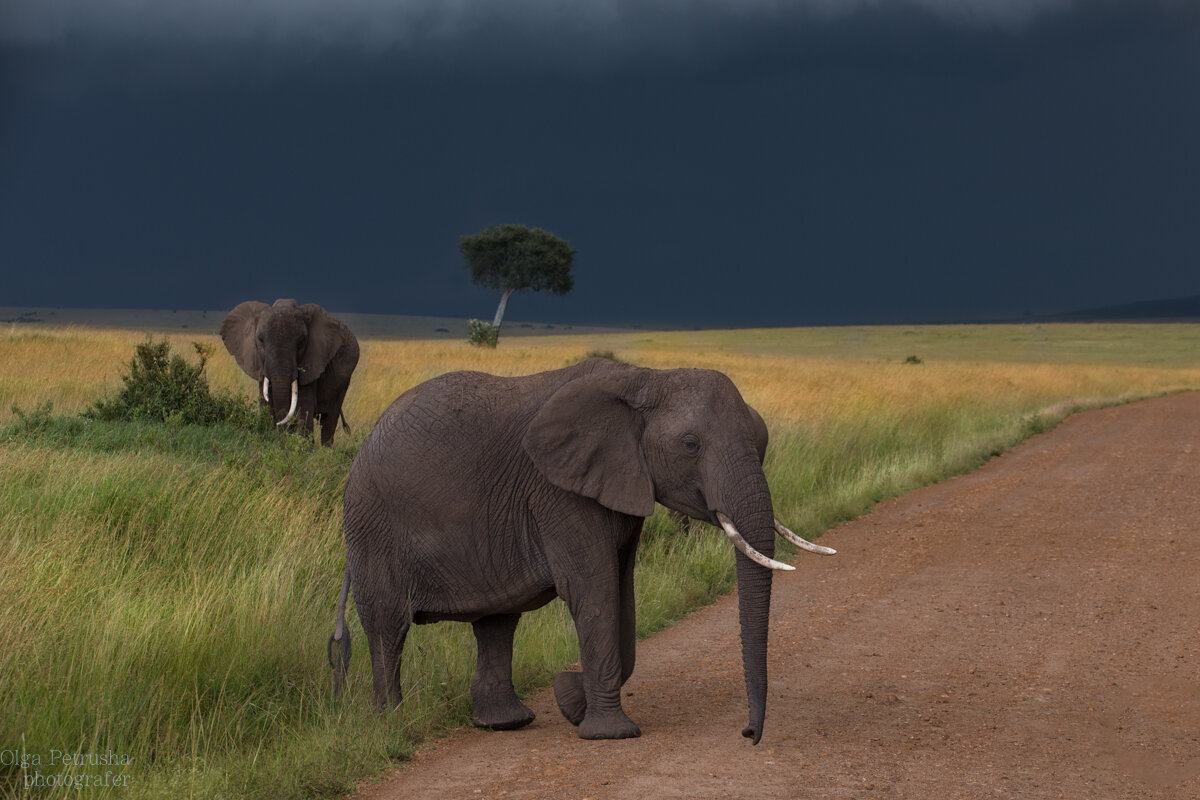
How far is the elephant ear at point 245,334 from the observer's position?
15.5 metres

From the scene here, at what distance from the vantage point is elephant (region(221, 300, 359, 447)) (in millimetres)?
14625

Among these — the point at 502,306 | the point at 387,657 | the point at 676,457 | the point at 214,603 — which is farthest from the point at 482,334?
the point at 676,457

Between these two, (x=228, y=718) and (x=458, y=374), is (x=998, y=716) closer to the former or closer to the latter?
(x=458, y=374)

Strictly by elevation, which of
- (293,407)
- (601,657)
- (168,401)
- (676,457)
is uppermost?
(676,457)

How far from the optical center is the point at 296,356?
14.9 m

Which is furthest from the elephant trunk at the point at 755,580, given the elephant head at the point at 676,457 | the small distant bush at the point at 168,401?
the small distant bush at the point at 168,401

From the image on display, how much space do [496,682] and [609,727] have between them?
732mm

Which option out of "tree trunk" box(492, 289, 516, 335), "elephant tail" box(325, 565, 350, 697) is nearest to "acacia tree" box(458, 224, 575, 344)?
"tree trunk" box(492, 289, 516, 335)

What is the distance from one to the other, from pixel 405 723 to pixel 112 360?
1960 cm

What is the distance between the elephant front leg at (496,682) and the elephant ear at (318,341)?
9155mm

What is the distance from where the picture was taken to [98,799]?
4824 mm

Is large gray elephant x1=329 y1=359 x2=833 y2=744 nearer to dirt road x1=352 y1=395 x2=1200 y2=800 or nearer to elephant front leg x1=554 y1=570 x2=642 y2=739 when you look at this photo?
elephant front leg x1=554 y1=570 x2=642 y2=739

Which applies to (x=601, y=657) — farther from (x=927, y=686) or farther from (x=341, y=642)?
(x=927, y=686)

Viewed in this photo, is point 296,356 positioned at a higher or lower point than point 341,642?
higher
